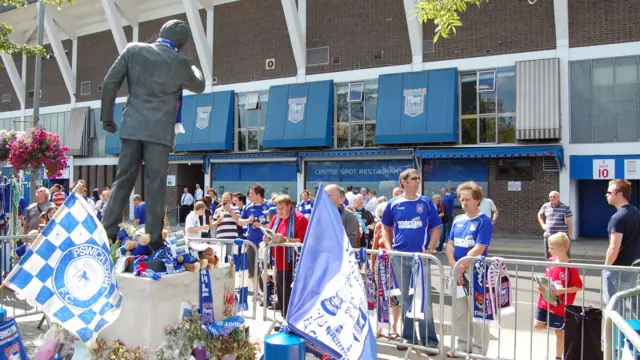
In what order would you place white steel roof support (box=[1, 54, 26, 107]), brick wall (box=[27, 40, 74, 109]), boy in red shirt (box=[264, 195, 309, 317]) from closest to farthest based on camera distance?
boy in red shirt (box=[264, 195, 309, 317]) → brick wall (box=[27, 40, 74, 109]) → white steel roof support (box=[1, 54, 26, 107])

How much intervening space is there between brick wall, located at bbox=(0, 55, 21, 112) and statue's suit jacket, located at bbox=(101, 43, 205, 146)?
35.2 metres

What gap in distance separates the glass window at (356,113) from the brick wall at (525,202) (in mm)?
5935

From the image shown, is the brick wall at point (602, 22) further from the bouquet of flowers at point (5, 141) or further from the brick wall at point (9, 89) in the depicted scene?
the brick wall at point (9, 89)

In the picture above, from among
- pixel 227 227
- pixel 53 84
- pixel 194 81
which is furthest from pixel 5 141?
pixel 53 84

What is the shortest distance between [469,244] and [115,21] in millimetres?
26251

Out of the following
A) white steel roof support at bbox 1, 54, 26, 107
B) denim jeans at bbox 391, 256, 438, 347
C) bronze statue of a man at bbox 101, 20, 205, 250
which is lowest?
denim jeans at bbox 391, 256, 438, 347

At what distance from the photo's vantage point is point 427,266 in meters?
5.23

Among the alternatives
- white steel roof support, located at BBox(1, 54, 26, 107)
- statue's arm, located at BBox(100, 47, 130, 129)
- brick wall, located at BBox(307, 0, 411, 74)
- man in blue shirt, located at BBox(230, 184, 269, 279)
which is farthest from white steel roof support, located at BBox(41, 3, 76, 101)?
statue's arm, located at BBox(100, 47, 130, 129)

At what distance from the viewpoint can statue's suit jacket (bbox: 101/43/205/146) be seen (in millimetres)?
4699

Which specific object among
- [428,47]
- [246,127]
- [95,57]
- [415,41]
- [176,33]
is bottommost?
[176,33]

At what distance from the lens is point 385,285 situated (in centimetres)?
551

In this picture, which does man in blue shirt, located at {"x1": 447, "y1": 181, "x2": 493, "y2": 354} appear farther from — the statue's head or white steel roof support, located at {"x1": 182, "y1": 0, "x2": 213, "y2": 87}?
white steel roof support, located at {"x1": 182, "y1": 0, "x2": 213, "y2": 87}

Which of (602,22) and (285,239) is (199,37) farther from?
→ (285,239)

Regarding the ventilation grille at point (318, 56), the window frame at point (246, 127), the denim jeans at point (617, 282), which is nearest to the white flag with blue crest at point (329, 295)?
the denim jeans at point (617, 282)
